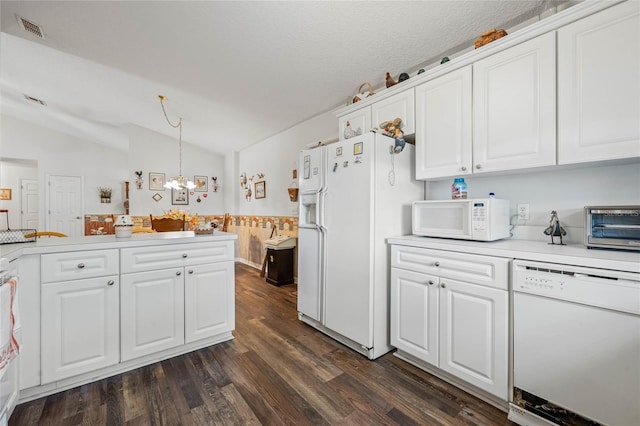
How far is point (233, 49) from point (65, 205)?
6.65m

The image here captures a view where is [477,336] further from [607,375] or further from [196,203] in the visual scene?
[196,203]

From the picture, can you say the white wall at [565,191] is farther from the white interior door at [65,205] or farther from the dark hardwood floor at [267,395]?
Answer: the white interior door at [65,205]

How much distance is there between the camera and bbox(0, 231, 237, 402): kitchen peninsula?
64.2 inches

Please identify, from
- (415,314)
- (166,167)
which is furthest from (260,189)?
(415,314)

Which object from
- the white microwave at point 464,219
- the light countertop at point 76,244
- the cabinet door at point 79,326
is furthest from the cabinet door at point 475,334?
the cabinet door at point 79,326

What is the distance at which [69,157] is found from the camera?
21.2 feet

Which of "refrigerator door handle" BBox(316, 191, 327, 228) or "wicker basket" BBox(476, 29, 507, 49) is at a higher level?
"wicker basket" BBox(476, 29, 507, 49)

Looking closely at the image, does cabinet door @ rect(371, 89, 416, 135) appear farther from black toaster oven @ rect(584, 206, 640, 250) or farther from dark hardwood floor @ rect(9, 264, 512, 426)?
dark hardwood floor @ rect(9, 264, 512, 426)

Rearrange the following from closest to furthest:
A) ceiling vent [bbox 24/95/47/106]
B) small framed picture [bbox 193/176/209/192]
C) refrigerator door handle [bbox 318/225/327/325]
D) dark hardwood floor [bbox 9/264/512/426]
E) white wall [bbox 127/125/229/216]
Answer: dark hardwood floor [bbox 9/264/512/426] < refrigerator door handle [bbox 318/225/327/325] < ceiling vent [bbox 24/95/47/106] < white wall [bbox 127/125/229/216] < small framed picture [bbox 193/176/209/192]

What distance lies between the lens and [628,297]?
3.74 feet

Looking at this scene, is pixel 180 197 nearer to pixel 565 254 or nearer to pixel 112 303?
pixel 112 303

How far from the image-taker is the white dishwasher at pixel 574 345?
1149 mm

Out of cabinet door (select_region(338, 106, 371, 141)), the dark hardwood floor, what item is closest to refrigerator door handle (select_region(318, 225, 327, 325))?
the dark hardwood floor

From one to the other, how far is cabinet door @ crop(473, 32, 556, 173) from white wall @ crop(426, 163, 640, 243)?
0.94 feet
